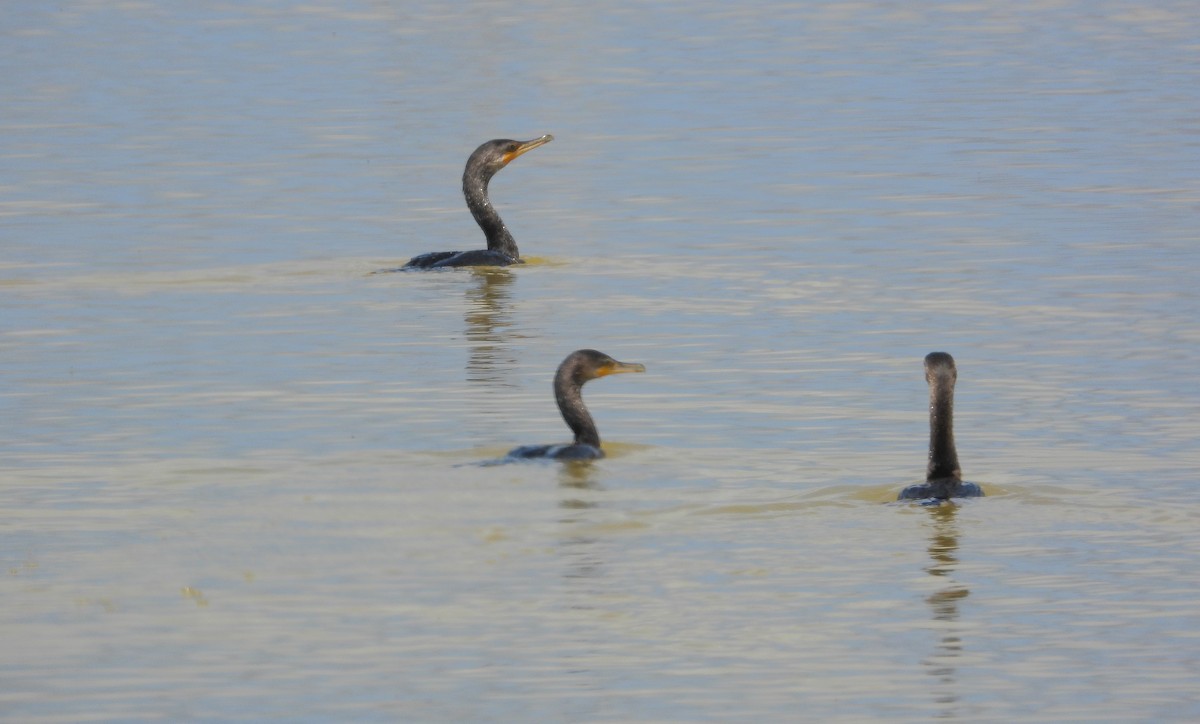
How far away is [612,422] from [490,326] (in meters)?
4.46

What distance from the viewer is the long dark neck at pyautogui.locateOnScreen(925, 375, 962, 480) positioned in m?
13.4

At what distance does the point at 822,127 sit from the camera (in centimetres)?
3719

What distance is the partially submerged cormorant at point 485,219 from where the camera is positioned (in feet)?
76.9

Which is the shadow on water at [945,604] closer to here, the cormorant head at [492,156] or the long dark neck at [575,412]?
the long dark neck at [575,412]

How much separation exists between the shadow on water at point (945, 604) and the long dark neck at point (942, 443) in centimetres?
28

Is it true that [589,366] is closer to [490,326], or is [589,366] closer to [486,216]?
[490,326]

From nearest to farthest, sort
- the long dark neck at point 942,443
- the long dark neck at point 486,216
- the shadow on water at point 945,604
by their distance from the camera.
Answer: the shadow on water at point 945,604
the long dark neck at point 942,443
the long dark neck at point 486,216

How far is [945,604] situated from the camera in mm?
11414

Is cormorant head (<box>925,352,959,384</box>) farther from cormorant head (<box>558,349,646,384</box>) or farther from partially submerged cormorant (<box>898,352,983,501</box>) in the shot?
cormorant head (<box>558,349,646,384</box>)

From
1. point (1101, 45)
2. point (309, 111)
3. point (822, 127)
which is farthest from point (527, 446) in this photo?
point (1101, 45)

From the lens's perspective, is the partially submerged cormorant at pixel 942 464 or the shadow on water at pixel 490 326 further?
the shadow on water at pixel 490 326

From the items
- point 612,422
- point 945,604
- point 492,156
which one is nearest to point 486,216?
point 492,156

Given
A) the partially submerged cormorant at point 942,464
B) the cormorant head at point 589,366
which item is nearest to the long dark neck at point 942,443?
the partially submerged cormorant at point 942,464

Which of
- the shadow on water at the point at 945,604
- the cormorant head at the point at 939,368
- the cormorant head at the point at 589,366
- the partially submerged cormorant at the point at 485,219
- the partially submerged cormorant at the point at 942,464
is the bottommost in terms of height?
the shadow on water at the point at 945,604
